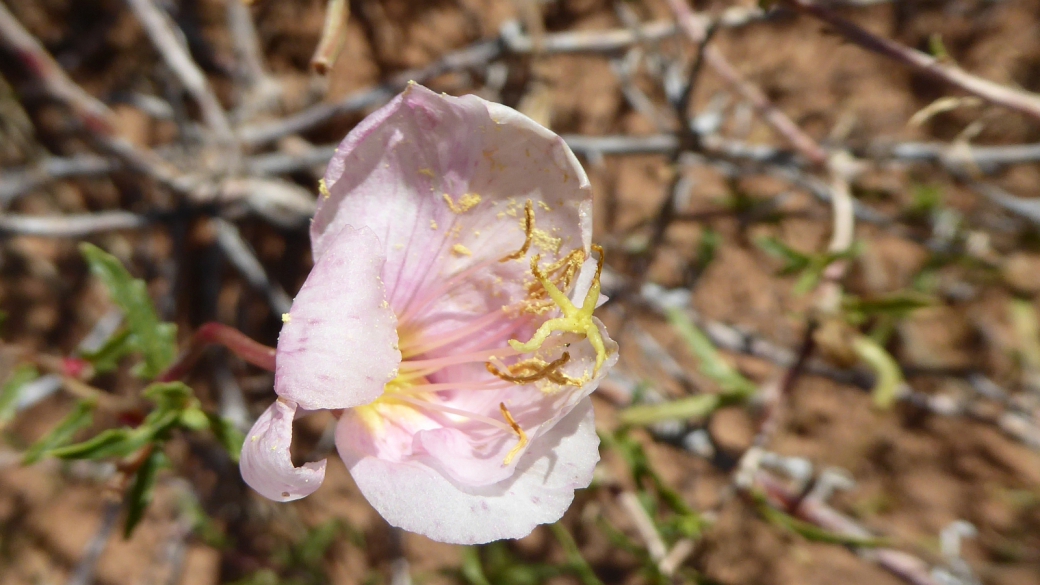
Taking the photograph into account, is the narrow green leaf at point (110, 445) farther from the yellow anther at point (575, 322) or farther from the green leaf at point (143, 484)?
the yellow anther at point (575, 322)

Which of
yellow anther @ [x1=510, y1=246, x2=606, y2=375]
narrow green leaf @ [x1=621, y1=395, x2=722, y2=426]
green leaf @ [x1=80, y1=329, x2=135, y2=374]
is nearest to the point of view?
yellow anther @ [x1=510, y1=246, x2=606, y2=375]

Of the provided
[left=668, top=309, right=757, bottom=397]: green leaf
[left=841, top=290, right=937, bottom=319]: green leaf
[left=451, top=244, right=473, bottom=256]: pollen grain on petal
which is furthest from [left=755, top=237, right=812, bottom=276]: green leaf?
[left=451, top=244, right=473, bottom=256]: pollen grain on petal

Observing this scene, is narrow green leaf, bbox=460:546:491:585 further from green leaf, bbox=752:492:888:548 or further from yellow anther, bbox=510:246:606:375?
yellow anther, bbox=510:246:606:375

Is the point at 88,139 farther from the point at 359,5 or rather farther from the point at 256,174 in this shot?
the point at 359,5

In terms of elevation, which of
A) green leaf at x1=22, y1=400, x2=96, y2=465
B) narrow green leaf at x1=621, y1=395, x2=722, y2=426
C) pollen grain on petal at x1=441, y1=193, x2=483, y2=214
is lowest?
narrow green leaf at x1=621, y1=395, x2=722, y2=426

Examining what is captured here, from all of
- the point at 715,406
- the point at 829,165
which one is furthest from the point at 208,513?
the point at 829,165

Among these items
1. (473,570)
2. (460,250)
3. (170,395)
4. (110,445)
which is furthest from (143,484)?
(473,570)

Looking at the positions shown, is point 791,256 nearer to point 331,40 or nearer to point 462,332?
point 462,332
